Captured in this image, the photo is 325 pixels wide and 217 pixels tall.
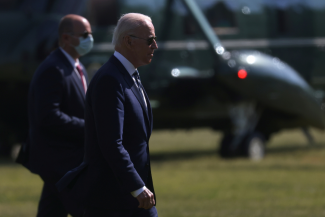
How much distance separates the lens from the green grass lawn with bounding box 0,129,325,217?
7160mm

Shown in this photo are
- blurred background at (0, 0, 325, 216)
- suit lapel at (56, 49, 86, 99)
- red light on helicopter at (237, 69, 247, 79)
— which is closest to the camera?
suit lapel at (56, 49, 86, 99)

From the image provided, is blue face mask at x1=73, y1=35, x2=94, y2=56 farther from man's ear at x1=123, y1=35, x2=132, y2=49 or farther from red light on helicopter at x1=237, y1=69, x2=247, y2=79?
red light on helicopter at x1=237, y1=69, x2=247, y2=79

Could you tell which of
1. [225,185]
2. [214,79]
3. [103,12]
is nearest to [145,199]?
[225,185]

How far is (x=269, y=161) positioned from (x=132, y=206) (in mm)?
8548

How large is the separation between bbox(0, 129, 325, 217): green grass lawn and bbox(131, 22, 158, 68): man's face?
356 cm

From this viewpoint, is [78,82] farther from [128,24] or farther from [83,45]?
[128,24]

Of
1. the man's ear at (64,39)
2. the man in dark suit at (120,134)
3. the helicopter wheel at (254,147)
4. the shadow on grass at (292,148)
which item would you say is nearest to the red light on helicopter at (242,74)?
the helicopter wheel at (254,147)

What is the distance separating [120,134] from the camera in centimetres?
329

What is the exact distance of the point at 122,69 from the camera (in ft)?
11.3

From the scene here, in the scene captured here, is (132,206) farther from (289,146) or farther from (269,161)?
(289,146)

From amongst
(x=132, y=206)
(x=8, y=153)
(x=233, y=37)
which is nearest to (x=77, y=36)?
(x=132, y=206)

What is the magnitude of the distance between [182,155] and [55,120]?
358 inches

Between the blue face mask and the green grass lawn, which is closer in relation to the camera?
the blue face mask

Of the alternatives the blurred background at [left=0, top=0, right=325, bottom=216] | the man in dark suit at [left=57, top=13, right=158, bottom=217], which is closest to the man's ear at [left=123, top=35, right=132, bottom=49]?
the man in dark suit at [left=57, top=13, right=158, bottom=217]
